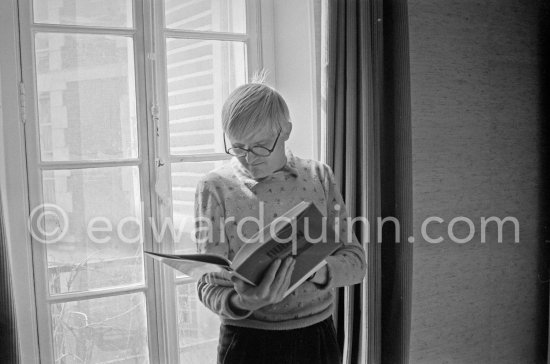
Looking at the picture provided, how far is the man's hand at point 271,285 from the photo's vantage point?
116cm

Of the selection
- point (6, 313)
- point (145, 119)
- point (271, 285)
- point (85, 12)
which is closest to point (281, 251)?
point (271, 285)

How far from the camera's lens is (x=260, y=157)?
54.5 inches

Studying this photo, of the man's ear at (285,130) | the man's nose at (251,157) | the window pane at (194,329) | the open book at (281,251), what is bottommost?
the window pane at (194,329)

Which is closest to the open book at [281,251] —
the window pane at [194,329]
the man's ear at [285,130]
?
the man's ear at [285,130]

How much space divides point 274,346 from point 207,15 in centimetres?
125

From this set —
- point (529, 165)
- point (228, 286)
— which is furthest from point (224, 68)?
point (529, 165)

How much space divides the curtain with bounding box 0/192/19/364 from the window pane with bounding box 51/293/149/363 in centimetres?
32

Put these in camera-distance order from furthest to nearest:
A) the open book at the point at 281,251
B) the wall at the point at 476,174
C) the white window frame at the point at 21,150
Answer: the wall at the point at 476,174
the white window frame at the point at 21,150
the open book at the point at 281,251

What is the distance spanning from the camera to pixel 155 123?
6.12ft

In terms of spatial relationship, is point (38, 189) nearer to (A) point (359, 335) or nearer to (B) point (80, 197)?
(B) point (80, 197)

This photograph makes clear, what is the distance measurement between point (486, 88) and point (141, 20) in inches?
60.7

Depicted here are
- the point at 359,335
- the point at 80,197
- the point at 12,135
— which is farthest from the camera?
the point at 359,335

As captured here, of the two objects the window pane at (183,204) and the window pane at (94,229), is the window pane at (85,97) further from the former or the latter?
the window pane at (183,204)

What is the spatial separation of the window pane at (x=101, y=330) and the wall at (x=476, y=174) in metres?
1.15
